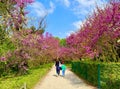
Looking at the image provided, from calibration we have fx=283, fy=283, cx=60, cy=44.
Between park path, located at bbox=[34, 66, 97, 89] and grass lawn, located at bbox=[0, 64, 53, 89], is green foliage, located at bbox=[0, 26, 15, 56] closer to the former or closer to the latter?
grass lawn, located at bbox=[0, 64, 53, 89]

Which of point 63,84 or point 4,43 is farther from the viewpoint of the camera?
point 4,43

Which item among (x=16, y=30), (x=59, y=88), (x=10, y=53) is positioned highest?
(x=16, y=30)

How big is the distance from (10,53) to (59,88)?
42.2 feet

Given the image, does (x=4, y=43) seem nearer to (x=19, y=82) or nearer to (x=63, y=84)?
(x=19, y=82)

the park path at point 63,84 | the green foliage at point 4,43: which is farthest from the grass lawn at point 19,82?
the green foliage at point 4,43

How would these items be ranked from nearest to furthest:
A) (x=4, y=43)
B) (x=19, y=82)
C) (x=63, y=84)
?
(x=19, y=82) < (x=63, y=84) < (x=4, y=43)

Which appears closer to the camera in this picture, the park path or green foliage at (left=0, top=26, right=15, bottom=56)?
the park path

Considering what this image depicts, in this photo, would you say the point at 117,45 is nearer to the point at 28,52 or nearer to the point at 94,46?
the point at 94,46

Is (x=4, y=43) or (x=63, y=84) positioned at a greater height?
(x=4, y=43)

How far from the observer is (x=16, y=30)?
32.3 meters

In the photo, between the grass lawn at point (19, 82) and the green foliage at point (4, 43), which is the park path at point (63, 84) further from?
the green foliage at point (4, 43)

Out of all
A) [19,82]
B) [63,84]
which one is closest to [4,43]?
[19,82]

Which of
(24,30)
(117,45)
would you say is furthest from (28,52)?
(117,45)

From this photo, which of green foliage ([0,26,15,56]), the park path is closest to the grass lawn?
the park path
